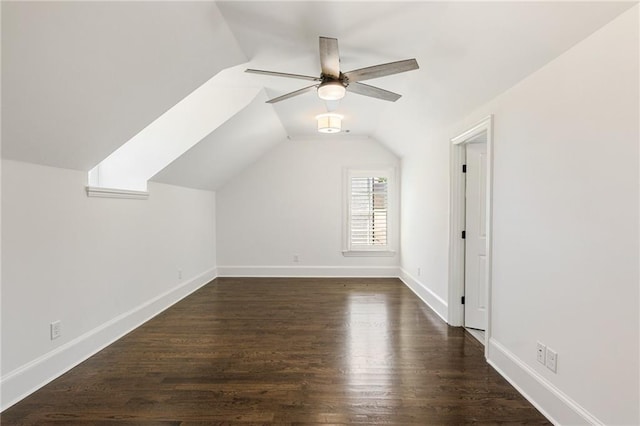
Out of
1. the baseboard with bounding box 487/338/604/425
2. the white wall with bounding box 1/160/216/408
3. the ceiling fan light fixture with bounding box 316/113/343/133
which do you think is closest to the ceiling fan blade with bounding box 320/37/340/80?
the ceiling fan light fixture with bounding box 316/113/343/133

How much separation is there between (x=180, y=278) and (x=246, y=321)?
150 cm

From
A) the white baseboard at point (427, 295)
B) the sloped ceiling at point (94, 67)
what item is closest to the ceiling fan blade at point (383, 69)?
A: the sloped ceiling at point (94, 67)

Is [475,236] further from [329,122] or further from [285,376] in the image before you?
[285,376]

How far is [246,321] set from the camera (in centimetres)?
374

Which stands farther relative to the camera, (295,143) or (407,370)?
(295,143)

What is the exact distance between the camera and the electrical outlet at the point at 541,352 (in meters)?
2.07

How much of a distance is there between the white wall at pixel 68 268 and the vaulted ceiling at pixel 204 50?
0.27m

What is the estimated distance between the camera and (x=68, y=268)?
263 centimetres

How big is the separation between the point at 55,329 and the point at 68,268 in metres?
0.46

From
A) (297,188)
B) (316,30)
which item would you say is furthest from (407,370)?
(297,188)

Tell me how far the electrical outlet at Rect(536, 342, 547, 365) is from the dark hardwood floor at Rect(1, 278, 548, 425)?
1.03 ft

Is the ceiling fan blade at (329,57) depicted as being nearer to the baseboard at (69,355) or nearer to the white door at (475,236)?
the white door at (475,236)

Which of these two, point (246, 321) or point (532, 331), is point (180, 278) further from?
point (532, 331)

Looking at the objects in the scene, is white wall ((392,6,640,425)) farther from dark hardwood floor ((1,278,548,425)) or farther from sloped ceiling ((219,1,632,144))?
dark hardwood floor ((1,278,548,425))
